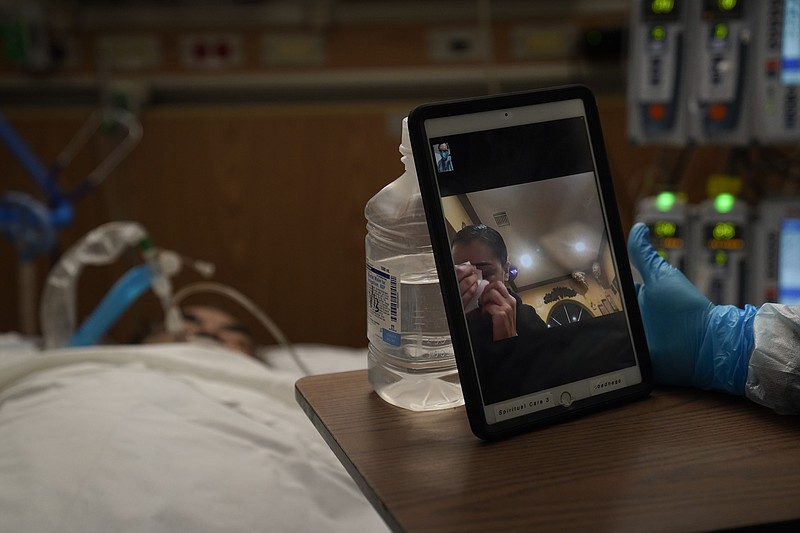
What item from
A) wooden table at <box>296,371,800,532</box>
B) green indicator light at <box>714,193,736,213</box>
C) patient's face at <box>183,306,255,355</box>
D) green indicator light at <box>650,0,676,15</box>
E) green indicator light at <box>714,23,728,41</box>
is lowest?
patient's face at <box>183,306,255,355</box>

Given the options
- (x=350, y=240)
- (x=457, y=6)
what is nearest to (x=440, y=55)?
(x=457, y=6)

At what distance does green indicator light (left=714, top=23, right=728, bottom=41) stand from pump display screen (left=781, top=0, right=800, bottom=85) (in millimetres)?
133

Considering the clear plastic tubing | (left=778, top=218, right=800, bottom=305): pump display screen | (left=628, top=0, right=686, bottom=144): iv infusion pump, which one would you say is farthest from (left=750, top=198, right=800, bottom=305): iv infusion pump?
the clear plastic tubing

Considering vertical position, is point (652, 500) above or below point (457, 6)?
below

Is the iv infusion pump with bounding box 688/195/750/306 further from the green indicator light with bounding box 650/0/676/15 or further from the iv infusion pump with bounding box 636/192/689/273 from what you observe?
the green indicator light with bounding box 650/0/676/15

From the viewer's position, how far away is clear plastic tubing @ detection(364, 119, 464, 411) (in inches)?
34.0

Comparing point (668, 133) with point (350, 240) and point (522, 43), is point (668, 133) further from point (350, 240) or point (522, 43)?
point (350, 240)

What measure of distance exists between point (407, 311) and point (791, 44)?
168 cm

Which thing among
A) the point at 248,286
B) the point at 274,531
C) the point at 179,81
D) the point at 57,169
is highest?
the point at 179,81

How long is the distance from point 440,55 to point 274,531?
2.31 m

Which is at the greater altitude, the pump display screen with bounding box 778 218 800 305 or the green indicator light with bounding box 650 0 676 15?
the green indicator light with bounding box 650 0 676 15

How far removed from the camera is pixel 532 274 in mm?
837

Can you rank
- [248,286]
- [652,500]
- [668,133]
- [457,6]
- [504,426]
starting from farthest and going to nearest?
[248,286] → [457,6] → [668,133] → [504,426] → [652,500]

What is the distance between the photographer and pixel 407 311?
2.84ft
